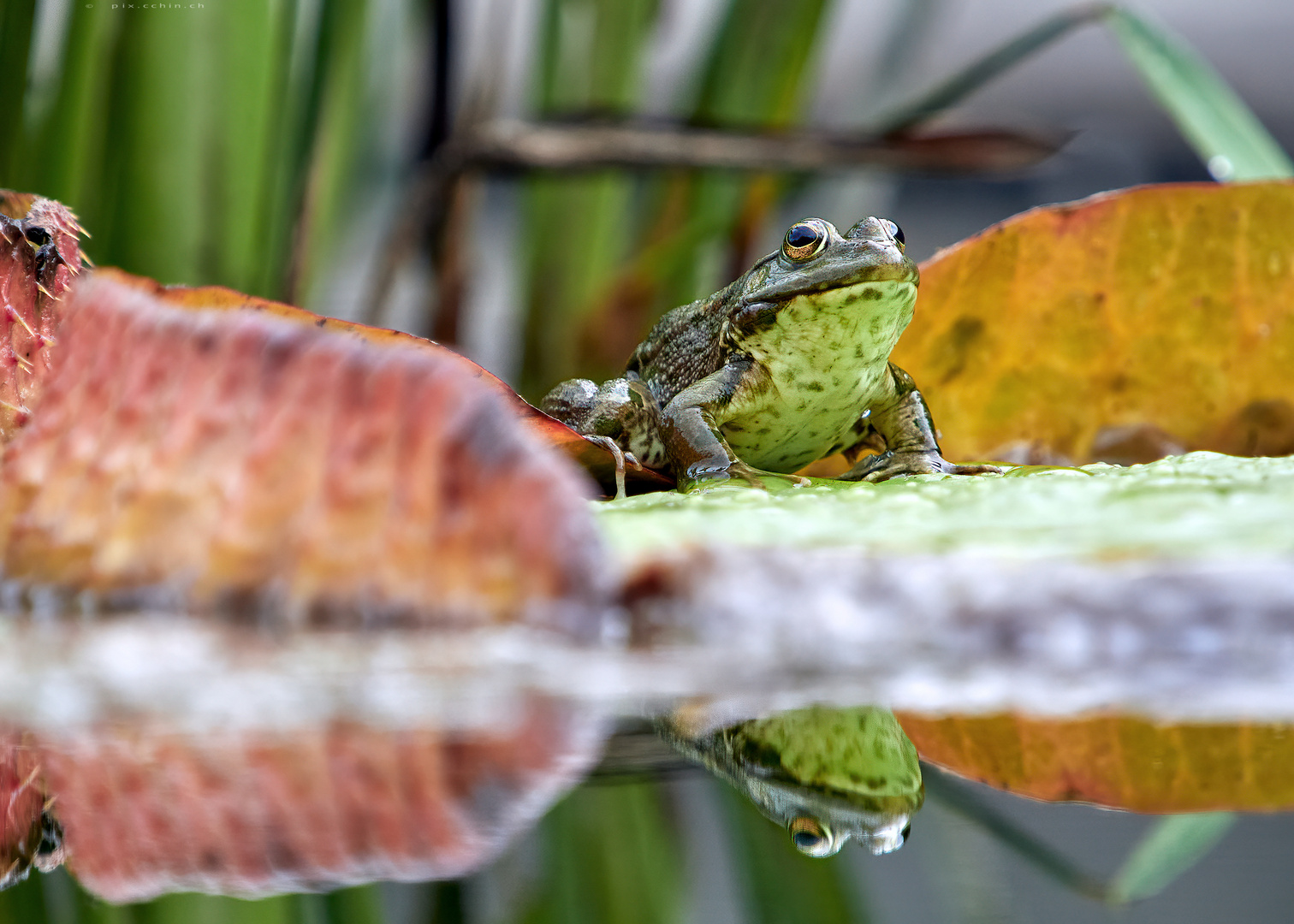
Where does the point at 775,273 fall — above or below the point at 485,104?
below

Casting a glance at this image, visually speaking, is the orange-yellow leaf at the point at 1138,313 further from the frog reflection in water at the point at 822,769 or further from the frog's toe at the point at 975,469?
the frog reflection in water at the point at 822,769

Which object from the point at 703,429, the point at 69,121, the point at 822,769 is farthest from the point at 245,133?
the point at 822,769

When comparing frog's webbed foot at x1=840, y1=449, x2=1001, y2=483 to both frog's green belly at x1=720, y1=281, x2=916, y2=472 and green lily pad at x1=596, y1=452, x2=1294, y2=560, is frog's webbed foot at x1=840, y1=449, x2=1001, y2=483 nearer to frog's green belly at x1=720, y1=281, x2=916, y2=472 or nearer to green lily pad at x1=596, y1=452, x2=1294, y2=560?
frog's green belly at x1=720, y1=281, x2=916, y2=472

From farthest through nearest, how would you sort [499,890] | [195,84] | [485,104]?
1. [485,104]
2. [195,84]
3. [499,890]

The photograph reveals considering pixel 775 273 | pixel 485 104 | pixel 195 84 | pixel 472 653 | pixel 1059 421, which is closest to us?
pixel 472 653

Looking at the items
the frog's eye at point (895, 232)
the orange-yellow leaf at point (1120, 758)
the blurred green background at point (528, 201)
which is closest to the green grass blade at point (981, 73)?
the blurred green background at point (528, 201)

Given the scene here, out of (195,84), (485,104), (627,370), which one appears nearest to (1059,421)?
(627,370)

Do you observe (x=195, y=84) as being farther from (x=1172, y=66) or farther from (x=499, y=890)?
(x=499, y=890)

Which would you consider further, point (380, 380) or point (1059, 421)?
point (1059, 421)
